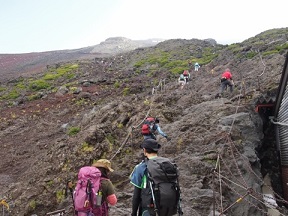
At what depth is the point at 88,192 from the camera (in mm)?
5230

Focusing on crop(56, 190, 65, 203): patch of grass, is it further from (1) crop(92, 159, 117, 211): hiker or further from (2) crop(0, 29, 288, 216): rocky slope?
(1) crop(92, 159, 117, 211): hiker

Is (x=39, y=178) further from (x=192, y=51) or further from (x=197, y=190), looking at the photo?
(x=192, y=51)

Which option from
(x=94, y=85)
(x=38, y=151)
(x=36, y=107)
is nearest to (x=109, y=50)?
(x=94, y=85)

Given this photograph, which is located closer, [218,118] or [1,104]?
[218,118]

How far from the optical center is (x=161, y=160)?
502cm

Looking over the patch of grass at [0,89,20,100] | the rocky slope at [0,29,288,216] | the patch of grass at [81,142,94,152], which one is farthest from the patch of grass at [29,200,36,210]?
the patch of grass at [0,89,20,100]

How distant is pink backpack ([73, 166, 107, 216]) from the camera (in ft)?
17.3

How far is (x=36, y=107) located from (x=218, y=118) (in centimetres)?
1986

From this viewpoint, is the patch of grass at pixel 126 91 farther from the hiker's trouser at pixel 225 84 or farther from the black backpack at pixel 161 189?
the black backpack at pixel 161 189

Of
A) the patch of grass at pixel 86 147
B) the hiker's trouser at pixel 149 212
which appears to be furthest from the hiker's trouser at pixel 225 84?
the hiker's trouser at pixel 149 212

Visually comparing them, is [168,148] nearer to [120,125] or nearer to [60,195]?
[60,195]

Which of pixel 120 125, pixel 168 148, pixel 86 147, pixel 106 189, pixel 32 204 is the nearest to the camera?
pixel 106 189

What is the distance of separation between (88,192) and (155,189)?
44.5 inches

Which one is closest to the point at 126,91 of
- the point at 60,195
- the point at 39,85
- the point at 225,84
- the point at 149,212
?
the point at 39,85
